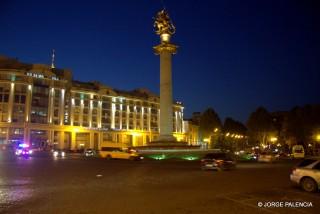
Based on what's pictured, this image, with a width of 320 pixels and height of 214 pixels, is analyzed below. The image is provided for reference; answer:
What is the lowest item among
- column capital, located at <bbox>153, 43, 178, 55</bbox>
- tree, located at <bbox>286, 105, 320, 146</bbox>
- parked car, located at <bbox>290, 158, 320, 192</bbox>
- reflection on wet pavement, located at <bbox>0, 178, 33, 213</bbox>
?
reflection on wet pavement, located at <bbox>0, 178, 33, 213</bbox>

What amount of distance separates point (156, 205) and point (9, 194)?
246 inches

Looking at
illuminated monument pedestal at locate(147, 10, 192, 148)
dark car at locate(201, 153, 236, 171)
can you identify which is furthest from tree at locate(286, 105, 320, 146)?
dark car at locate(201, 153, 236, 171)

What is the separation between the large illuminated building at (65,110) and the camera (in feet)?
313

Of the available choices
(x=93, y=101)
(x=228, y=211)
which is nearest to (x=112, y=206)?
(x=228, y=211)

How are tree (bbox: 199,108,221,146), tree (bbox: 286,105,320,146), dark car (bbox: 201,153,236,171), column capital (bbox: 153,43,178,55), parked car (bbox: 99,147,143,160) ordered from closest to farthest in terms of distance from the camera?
dark car (bbox: 201,153,236,171), parked car (bbox: 99,147,143,160), column capital (bbox: 153,43,178,55), tree (bbox: 286,105,320,146), tree (bbox: 199,108,221,146)

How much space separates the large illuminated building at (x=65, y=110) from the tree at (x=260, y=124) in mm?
37569

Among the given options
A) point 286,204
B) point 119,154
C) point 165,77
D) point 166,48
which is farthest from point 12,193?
point 166,48

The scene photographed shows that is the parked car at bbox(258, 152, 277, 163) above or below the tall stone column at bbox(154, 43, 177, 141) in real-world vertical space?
below

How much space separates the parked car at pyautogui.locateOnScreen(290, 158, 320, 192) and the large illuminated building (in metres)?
65.8

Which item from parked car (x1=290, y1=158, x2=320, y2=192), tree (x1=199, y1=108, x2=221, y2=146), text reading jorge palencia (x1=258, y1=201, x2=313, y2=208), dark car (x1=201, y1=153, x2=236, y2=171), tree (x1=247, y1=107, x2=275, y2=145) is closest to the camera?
text reading jorge palencia (x1=258, y1=201, x2=313, y2=208)

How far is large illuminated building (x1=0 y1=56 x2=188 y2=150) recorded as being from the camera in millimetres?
95500

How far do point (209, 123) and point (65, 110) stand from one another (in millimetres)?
46380

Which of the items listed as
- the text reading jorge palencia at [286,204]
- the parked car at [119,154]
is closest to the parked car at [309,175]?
the text reading jorge palencia at [286,204]

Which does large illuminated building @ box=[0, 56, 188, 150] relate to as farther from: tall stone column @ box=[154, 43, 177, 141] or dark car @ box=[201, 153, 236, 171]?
dark car @ box=[201, 153, 236, 171]
